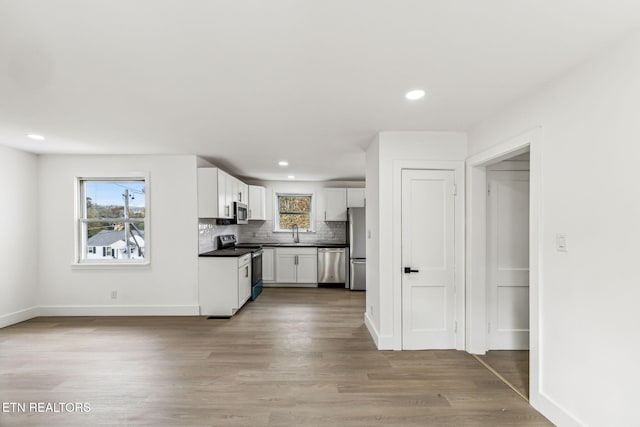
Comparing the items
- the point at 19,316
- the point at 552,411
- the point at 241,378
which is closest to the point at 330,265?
the point at 241,378

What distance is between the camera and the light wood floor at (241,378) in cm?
218

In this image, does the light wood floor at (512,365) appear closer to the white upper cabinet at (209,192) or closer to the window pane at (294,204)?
the white upper cabinet at (209,192)

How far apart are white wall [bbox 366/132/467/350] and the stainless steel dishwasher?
3.23 meters

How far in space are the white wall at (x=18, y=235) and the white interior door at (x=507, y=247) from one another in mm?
5935

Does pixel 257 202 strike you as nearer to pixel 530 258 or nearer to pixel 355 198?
pixel 355 198

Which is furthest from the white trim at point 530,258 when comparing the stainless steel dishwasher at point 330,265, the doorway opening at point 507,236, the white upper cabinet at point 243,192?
the white upper cabinet at point 243,192

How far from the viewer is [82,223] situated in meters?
4.57

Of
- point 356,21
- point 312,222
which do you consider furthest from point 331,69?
point 312,222

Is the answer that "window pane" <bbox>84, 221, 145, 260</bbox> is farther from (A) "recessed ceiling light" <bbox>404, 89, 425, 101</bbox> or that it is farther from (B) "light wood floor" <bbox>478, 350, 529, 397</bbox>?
(B) "light wood floor" <bbox>478, 350, 529, 397</bbox>

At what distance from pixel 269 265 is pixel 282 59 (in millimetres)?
5199

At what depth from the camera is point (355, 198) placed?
22.4 feet

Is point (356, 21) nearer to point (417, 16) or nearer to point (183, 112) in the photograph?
point (417, 16)

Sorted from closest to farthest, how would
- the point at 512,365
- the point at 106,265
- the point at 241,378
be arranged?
1. the point at 241,378
2. the point at 512,365
3. the point at 106,265

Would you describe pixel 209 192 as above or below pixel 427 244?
above
